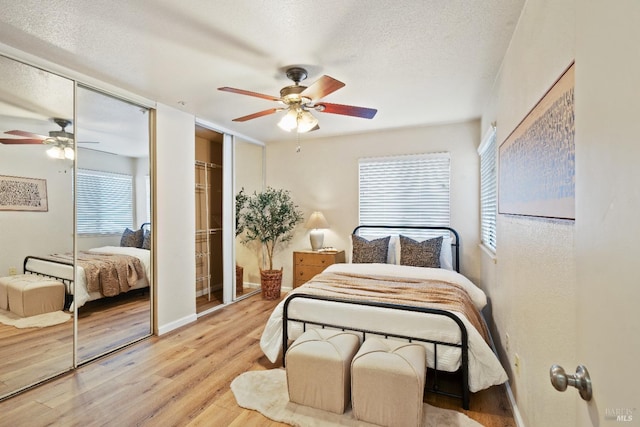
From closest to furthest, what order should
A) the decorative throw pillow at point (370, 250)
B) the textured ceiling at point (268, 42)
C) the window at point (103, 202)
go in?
the textured ceiling at point (268, 42) < the window at point (103, 202) < the decorative throw pillow at point (370, 250)

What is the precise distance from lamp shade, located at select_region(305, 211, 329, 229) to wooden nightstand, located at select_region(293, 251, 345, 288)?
39 centimetres

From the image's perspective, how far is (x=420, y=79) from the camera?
8.78 feet

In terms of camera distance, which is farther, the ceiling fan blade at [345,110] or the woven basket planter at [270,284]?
the woven basket planter at [270,284]

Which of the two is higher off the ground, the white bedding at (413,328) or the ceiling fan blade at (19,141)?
the ceiling fan blade at (19,141)

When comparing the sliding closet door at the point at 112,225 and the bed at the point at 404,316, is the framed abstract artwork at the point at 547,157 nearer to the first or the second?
the bed at the point at 404,316

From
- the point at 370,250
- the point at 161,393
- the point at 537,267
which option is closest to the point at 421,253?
the point at 370,250

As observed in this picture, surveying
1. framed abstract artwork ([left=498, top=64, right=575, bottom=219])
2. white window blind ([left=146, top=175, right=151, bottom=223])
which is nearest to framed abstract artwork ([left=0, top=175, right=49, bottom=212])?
white window blind ([left=146, top=175, right=151, bottom=223])

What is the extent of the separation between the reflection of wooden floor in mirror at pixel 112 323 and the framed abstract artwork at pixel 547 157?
348 centimetres

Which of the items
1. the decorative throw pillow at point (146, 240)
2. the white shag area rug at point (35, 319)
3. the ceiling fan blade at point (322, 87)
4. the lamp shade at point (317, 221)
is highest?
the ceiling fan blade at point (322, 87)

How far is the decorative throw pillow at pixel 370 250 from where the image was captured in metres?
3.83

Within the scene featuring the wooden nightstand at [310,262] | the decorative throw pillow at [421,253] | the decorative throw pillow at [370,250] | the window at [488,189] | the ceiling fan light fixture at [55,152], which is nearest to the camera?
the ceiling fan light fixture at [55,152]

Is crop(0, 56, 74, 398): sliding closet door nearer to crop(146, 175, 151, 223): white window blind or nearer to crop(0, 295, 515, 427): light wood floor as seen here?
crop(0, 295, 515, 427): light wood floor

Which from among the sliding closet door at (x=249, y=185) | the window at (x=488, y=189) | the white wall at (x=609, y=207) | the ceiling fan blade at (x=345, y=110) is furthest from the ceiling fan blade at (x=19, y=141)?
the window at (x=488, y=189)

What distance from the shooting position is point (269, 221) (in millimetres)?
4676
